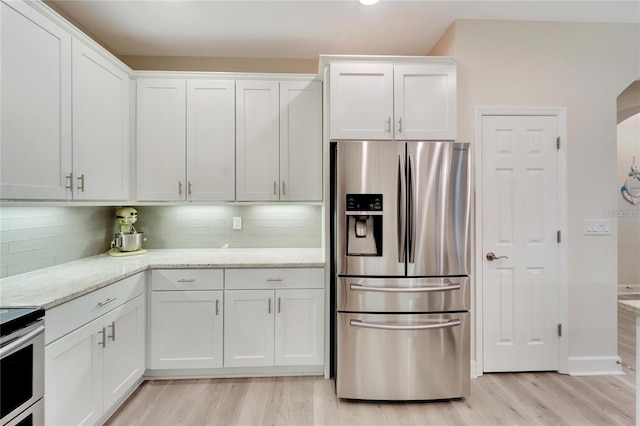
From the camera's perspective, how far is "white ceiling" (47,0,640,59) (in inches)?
84.7

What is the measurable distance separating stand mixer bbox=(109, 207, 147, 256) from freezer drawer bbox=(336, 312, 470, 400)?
196cm

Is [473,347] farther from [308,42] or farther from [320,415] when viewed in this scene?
[308,42]

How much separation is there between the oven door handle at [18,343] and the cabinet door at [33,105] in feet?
2.27

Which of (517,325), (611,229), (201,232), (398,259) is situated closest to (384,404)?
(398,259)

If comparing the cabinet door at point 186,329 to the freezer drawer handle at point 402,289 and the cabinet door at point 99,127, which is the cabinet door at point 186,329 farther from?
the freezer drawer handle at point 402,289

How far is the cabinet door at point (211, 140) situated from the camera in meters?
2.51

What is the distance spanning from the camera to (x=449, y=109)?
2213 millimetres

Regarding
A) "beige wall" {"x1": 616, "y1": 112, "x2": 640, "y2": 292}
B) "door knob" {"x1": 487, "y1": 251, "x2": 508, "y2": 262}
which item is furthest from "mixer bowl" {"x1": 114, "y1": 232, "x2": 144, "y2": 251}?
"beige wall" {"x1": 616, "y1": 112, "x2": 640, "y2": 292}

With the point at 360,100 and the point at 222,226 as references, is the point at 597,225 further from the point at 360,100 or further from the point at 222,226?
the point at 222,226

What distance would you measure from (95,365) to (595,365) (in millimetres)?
3618

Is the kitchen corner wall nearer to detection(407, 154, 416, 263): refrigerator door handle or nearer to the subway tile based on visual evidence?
the subway tile

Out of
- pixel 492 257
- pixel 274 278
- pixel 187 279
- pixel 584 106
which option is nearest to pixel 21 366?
pixel 187 279

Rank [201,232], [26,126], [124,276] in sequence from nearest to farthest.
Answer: [26,126]
[124,276]
[201,232]

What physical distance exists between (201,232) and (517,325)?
2.89 meters
